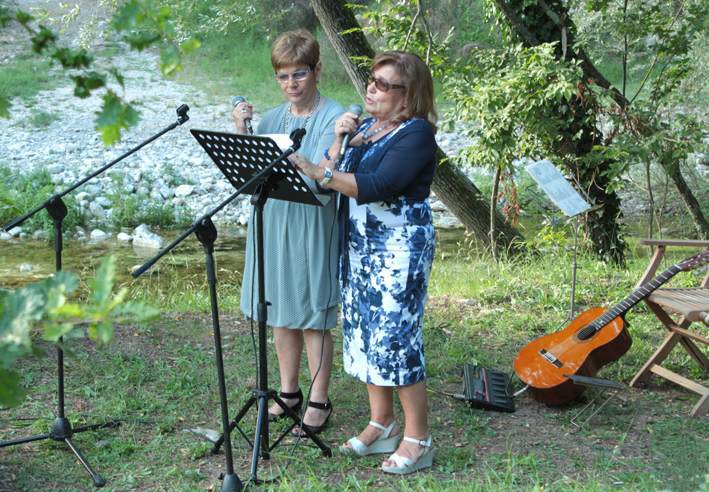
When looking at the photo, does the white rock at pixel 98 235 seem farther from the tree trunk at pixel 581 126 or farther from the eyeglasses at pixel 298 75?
the eyeglasses at pixel 298 75

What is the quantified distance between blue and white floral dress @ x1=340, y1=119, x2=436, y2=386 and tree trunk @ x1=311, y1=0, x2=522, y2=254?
380cm

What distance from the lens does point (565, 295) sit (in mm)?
6582

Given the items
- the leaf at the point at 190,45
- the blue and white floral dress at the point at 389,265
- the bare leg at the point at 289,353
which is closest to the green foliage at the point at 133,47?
the leaf at the point at 190,45

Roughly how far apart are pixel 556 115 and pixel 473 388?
3363 mm

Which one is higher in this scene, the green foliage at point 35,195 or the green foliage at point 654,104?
the green foliage at point 654,104

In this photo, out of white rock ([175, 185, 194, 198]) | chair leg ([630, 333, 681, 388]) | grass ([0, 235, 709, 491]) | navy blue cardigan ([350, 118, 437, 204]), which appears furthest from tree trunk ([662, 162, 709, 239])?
white rock ([175, 185, 194, 198])

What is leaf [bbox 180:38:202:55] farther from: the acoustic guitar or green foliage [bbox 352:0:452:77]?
green foliage [bbox 352:0:452:77]

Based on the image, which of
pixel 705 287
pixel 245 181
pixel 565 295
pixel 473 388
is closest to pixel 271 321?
pixel 245 181

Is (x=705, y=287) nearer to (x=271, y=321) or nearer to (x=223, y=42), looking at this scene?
(x=271, y=321)

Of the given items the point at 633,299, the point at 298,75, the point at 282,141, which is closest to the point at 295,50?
the point at 298,75

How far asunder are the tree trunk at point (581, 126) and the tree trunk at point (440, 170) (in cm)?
95

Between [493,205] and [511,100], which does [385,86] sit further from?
[493,205]

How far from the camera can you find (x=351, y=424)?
4.31 m

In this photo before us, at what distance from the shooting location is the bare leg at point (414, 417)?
3730 millimetres
